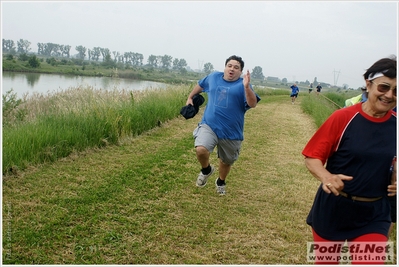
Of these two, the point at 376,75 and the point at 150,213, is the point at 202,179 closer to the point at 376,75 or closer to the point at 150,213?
the point at 150,213

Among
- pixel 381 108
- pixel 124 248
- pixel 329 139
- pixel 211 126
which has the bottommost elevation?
pixel 124 248

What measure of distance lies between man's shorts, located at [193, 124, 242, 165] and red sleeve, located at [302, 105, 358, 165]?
7.48ft

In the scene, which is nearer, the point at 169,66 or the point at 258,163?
the point at 258,163

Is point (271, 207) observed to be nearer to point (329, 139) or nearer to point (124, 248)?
point (124, 248)

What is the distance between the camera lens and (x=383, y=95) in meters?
2.08

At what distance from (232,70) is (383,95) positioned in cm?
259

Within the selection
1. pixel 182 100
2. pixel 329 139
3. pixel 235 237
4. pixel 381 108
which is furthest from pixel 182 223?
pixel 182 100

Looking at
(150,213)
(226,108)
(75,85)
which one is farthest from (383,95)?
(75,85)

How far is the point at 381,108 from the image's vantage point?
2088 millimetres

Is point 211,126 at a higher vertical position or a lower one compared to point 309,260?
higher

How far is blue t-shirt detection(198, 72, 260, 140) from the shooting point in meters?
4.45

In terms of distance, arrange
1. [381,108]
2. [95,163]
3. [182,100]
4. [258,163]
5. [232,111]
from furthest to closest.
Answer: [182,100] < [258,163] < [95,163] < [232,111] < [381,108]

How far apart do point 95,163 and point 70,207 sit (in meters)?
1.78

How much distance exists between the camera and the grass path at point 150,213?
332 centimetres
